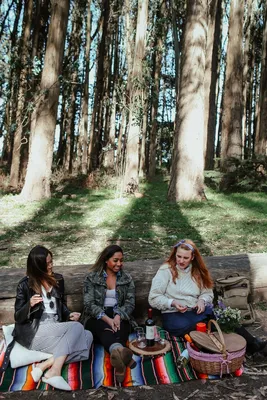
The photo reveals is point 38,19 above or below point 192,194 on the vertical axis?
above

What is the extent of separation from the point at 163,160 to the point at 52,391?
40.9 metres

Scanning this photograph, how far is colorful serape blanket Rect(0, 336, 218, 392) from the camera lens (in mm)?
3658

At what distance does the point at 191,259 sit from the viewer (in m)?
4.83

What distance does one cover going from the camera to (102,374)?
384 cm

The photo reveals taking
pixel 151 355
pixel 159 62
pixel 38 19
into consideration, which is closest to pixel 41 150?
pixel 38 19

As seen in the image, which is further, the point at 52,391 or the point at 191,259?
the point at 191,259

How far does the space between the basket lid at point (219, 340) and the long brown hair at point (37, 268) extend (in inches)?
63.8

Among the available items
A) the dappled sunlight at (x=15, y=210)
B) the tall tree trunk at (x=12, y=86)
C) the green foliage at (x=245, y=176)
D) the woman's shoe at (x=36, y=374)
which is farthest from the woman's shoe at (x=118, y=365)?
the tall tree trunk at (x=12, y=86)

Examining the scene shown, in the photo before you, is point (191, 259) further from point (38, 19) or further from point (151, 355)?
point (38, 19)

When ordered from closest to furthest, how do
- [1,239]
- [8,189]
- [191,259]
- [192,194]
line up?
[191,259]
[1,239]
[192,194]
[8,189]

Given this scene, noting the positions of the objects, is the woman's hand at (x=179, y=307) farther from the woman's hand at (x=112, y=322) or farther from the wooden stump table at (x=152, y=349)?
the woman's hand at (x=112, y=322)

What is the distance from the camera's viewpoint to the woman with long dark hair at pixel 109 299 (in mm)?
4325

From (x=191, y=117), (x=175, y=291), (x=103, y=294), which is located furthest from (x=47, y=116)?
(x=175, y=291)

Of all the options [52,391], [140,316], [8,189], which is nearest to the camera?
[52,391]
